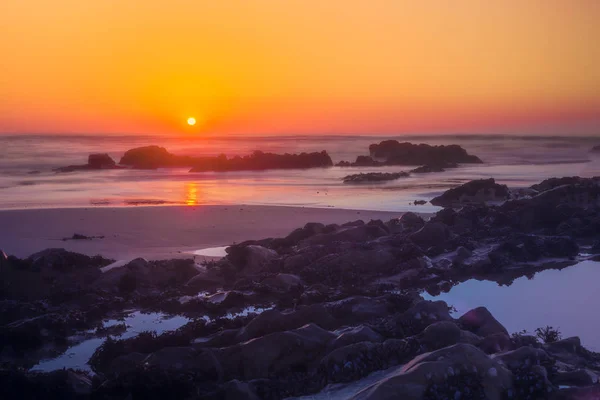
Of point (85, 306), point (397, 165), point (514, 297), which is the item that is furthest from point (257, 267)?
point (397, 165)

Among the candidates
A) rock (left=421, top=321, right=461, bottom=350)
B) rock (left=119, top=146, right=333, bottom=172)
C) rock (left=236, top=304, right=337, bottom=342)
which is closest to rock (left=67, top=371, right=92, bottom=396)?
rock (left=236, top=304, right=337, bottom=342)

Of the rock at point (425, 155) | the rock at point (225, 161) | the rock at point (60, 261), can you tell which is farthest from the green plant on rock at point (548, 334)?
the rock at point (425, 155)

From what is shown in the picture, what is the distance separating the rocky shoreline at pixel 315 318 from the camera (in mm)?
4906

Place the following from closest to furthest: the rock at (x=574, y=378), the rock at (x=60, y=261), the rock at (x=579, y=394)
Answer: the rock at (x=579, y=394), the rock at (x=574, y=378), the rock at (x=60, y=261)

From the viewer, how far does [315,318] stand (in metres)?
6.69

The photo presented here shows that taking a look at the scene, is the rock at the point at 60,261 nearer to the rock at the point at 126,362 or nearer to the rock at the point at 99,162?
the rock at the point at 126,362

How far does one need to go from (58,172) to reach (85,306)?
31.3 m

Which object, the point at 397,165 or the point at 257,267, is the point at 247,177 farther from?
the point at 257,267

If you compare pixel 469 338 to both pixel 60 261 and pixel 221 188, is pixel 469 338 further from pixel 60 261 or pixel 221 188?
pixel 221 188

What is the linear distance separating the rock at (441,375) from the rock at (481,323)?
4.76ft

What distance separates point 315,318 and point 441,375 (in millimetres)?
2300

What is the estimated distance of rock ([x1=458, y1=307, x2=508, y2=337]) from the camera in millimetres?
6219

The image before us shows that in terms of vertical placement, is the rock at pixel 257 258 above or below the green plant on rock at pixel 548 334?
above

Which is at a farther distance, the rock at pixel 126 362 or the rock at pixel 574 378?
the rock at pixel 126 362
